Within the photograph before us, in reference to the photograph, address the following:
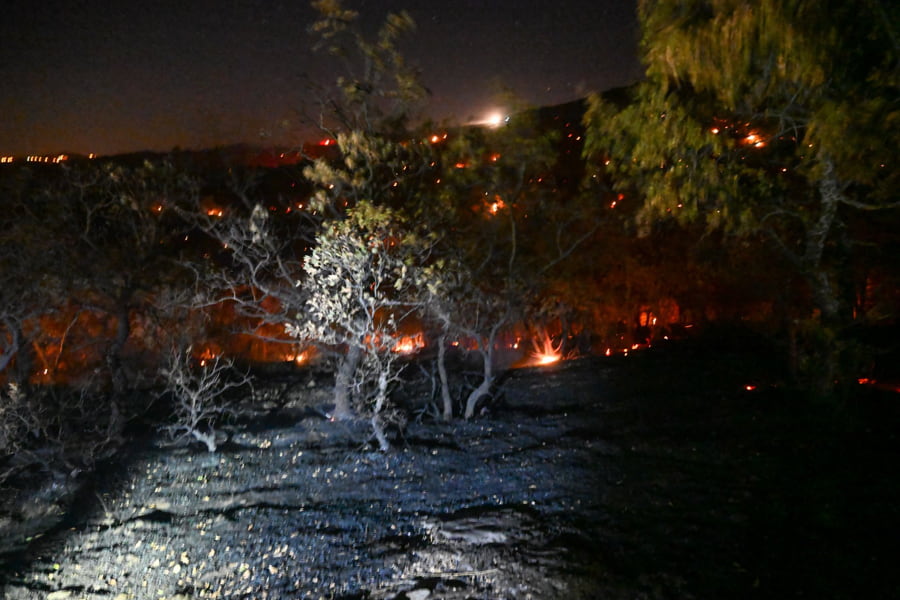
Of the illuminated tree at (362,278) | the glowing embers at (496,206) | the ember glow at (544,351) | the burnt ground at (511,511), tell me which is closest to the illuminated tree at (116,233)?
the burnt ground at (511,511)

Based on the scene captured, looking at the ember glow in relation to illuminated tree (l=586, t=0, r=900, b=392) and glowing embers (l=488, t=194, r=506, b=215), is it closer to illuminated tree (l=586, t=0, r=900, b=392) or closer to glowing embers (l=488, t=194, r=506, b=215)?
glowing embers (l=488, t=194, r=506, b=215)

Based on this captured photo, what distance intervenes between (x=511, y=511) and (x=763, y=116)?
569 cm

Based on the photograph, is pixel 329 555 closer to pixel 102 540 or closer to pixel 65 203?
pixel 102 540

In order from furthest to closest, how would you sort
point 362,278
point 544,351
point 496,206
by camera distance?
point 544,351 < point 496,206 < point 362,278

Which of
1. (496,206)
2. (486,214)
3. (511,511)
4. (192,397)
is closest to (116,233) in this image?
(192,397)

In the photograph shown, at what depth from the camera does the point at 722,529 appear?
5625 millimetres

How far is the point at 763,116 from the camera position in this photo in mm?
7223

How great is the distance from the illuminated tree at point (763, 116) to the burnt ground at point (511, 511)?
230cm

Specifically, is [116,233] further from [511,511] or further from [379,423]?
[511,511]

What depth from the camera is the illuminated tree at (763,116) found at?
496cm

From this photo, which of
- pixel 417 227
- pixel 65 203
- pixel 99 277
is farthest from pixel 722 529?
pixel 65 203

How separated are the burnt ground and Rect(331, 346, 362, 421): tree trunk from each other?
2.47 feet

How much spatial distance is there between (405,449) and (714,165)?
21.7ft

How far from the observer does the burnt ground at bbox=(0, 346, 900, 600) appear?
5078mm
